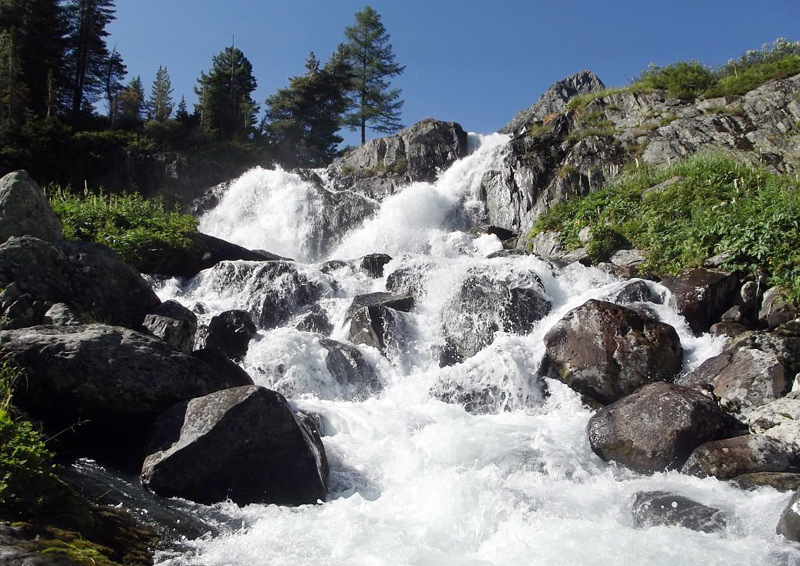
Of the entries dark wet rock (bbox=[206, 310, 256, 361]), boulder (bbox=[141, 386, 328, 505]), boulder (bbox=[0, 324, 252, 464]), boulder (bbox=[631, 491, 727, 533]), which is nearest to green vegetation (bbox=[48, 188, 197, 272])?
dark wet rock (bbox=[206, 310, 256, 361])

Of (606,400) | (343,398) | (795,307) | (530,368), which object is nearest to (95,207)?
(343,398)

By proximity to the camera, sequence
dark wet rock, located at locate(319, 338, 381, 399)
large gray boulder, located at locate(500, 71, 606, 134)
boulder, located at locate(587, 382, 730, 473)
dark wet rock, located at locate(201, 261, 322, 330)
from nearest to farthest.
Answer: boulder, located at locate(587, 382, 730, 473) < dark wet rock, located at locate(319, 338, 381, 399) < dark wet rock, located at locate(201, 261, 322, 330) < large gray boulder, located at locate(500, 71, 606, 134)

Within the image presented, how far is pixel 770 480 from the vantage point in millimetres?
6434

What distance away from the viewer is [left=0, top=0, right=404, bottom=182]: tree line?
1179 inches

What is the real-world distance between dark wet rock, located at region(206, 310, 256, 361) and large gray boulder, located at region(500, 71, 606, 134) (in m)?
35.9

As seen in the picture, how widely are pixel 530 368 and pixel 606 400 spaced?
1424 millimetres

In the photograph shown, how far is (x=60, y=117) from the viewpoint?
1305 inches

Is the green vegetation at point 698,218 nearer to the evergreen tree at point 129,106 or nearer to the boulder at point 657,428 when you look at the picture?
the boulder at point 657,428

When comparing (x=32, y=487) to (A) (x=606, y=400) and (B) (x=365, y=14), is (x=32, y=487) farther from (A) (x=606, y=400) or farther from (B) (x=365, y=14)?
(B) (x=365, y=14)

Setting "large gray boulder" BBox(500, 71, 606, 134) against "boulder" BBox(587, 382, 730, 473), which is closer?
"boulder" BBox(587, 382, 730, 473)

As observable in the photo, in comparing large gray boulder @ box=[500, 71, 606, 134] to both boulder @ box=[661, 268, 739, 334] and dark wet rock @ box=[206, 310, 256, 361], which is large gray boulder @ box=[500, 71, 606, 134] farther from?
dark wet rock @ box=[206, 310, 256, 361]

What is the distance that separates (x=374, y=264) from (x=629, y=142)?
528 inches

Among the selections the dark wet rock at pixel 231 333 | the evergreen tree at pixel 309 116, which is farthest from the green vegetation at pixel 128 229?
the evergreen tree at pixel 309 116

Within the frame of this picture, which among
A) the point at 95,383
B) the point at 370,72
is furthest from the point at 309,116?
the point at 95,383
